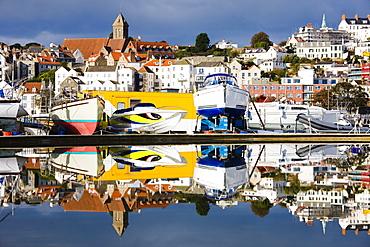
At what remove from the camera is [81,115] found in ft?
116

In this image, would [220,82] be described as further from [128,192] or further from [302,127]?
[128,192]

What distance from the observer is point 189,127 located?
135 feet

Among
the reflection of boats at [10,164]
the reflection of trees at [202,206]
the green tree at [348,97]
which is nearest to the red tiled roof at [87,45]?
the green tree at [348,97]

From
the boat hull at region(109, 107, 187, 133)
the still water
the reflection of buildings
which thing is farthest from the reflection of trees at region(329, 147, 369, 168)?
the boat hull at region(109, 107, 187, 133)

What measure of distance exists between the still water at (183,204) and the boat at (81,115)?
15.9 metres

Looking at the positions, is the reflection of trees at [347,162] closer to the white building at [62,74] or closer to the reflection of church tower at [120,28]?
the white building at [62,74]

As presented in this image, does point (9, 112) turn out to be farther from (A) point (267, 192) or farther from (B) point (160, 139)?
(A) point (267, 192)

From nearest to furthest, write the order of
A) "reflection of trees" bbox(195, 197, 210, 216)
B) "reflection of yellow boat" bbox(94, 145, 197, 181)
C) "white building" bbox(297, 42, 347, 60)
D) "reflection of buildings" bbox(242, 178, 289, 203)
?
"reflection of trees" bbox(195, 197, 210, 216) → "reflection of buildings" bbox(242, 178, 289, 203) → "reflection of yellow boat" bbox(94, 145, 197, 181) → "white building" bbox(297, 42, 347, 60)

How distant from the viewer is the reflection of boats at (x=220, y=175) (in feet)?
42.3

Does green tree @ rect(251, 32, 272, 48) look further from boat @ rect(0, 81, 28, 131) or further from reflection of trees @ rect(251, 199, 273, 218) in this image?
reflection of trees @ rect(251, 199, 273, 218)

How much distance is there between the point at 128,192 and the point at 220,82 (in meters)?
23.9

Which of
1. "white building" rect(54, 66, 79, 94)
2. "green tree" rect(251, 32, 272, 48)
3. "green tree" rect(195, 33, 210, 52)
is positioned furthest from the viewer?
"green tree" rect(251, 32, 272, 48)

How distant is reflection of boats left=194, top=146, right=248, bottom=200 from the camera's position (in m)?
12.9

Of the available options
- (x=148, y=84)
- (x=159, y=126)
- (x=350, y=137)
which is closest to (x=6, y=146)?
(x=159, y=126)
